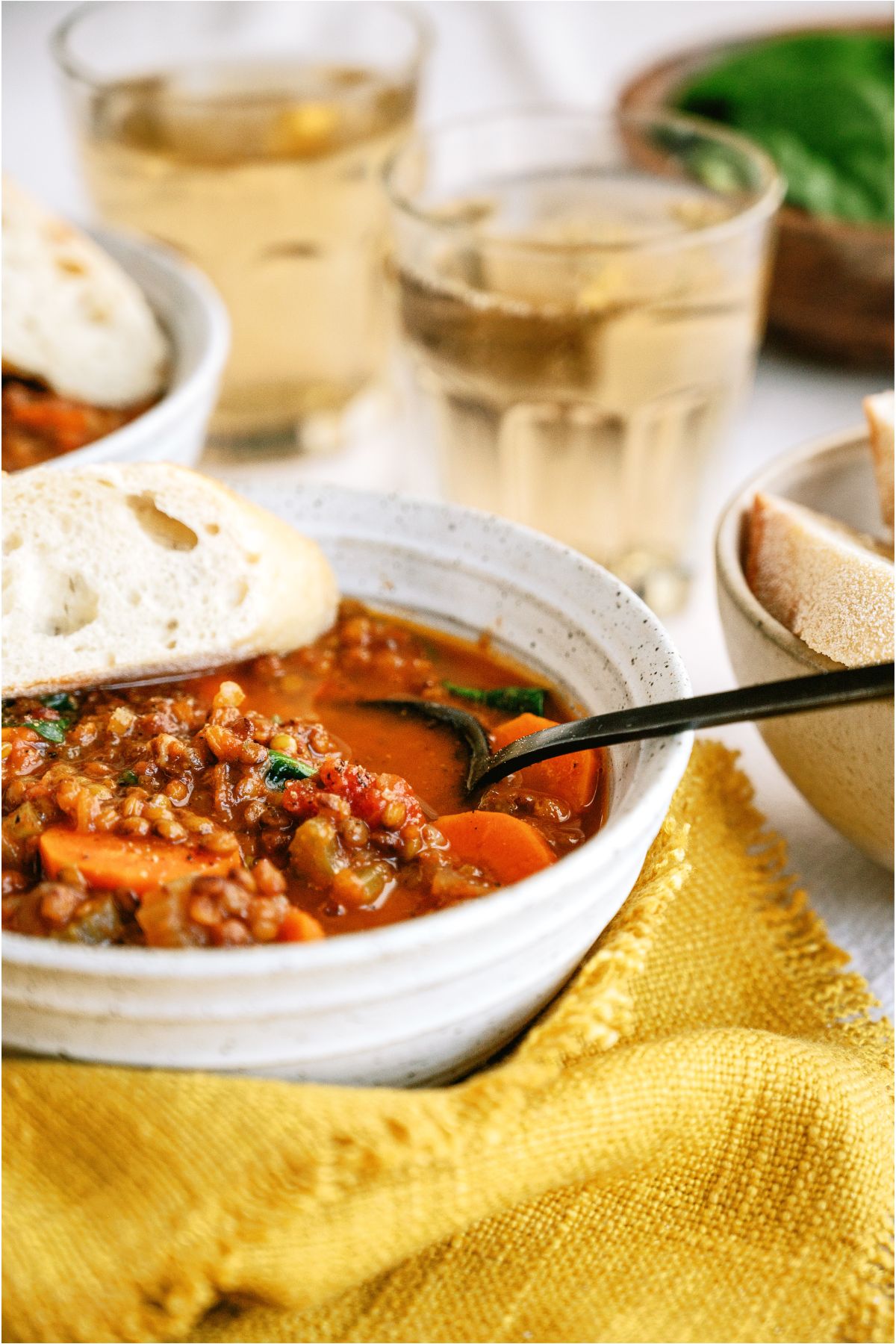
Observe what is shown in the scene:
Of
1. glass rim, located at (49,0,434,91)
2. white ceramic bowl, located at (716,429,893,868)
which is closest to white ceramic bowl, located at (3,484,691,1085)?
white ceramic bowl, located at (716,429,893,868)

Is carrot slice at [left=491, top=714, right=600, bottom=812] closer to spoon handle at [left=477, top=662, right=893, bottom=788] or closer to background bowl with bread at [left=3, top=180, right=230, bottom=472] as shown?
spoon handle at [left=477, top=662, right=893, bottom=788]

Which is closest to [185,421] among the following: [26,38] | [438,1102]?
[438,1102]

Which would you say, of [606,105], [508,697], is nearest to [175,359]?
[508,697]

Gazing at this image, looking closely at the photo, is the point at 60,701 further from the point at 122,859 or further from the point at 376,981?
the point at 376,981

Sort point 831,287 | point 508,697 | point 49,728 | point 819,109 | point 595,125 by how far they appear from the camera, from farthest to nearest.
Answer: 1. point 819,109
2. point 831,287
3. point 595,125
4. point 508,697
5. point 49,728

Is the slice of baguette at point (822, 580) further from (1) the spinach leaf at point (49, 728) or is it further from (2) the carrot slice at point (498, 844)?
(1) the spinach leaf at point (49, 728)

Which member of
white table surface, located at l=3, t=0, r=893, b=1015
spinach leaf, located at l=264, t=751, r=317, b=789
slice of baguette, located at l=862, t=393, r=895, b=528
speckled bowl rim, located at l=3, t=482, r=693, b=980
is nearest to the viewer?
speckled bowl rim, located at l=3, t=482, r=693, b=980

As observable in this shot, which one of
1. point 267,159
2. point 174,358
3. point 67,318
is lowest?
point 174,358
